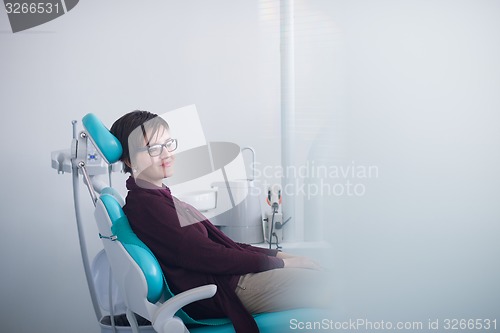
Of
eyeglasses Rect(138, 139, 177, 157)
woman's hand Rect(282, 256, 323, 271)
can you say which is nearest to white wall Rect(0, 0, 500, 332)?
woman's hand Rect(282, 256, 323, 271)

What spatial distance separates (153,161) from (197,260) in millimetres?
268

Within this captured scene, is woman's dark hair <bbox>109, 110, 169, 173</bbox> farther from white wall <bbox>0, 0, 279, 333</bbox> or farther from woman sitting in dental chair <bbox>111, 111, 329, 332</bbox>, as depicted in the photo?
white wall <bbox>0, 0, 279, 333</bbox>

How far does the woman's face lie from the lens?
1397 mm

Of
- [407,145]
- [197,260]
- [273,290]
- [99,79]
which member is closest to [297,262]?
[273,290]

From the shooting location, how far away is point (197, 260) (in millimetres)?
1340

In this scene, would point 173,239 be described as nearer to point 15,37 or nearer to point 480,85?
point 480,85

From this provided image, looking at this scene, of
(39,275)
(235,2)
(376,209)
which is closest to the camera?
(376,209)

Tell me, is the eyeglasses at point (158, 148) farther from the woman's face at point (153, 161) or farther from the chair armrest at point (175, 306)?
the chair armrest at point (175, 306)

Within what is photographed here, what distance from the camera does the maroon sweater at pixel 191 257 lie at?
1.34m

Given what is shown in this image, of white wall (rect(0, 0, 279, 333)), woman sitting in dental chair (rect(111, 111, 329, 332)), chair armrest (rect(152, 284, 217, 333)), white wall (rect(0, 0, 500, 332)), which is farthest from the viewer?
white wall (rect(0, 0, 279, 333))

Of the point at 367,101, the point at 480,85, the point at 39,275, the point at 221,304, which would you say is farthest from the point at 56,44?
the point at 480,85

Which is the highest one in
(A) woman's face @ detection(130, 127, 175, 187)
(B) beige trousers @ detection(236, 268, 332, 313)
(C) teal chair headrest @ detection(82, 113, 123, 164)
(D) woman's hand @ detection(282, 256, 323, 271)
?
(C) teal chair headrest @ detection(82, 113, 123, 164)

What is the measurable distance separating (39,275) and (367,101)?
5.32 ft

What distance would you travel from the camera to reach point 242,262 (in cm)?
136
